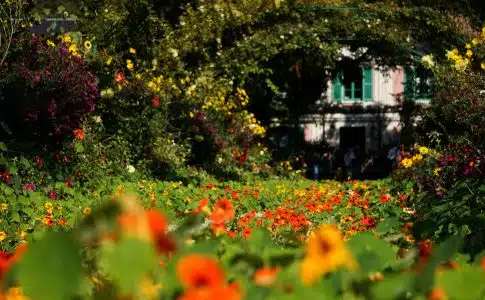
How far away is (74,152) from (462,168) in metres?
4.98

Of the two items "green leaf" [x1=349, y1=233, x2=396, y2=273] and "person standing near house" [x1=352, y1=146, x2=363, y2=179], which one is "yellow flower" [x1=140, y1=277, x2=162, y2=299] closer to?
"green leaf" [x1=349, y1=233, x2=396, y2=273]

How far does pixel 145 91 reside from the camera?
464 inches

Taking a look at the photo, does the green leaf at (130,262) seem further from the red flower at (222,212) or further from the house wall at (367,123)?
the house wall at (367,123)

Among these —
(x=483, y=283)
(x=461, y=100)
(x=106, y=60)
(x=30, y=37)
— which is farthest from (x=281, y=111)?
(x=483, y=283)

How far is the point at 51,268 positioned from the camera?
3.09 ft

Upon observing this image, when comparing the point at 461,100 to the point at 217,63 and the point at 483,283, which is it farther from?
the point at 217,63

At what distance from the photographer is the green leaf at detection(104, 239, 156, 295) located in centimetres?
94

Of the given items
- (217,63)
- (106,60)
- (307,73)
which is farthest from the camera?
(307,73)

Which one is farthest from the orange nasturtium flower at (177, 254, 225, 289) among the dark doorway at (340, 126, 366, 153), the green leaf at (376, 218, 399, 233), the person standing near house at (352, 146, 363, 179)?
the dark doorway at (340, 126, 366, 153)

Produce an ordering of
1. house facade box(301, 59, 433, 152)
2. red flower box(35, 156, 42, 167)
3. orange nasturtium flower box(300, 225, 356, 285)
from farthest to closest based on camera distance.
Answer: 1. house facade box(301, 59, 433, 152)
2. red flower box(35, 156, 42, 167)
3. orange nasturtium flower box(300, 225, 356, 285)

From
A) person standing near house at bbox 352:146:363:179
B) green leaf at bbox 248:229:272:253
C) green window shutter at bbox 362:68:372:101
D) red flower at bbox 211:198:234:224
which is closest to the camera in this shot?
green leaf at bbox 248:229:272:253

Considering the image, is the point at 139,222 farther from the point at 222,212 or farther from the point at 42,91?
the point at 42,91

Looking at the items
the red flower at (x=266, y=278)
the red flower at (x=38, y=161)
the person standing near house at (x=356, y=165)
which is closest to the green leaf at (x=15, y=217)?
the red flower at (x=38, y=161)

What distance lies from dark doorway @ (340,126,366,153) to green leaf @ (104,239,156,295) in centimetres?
2630
